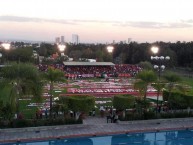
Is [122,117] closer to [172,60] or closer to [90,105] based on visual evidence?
[90,105]

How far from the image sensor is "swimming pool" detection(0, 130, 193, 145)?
925 inches

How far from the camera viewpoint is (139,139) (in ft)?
81.9

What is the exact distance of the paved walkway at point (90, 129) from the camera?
925 inches

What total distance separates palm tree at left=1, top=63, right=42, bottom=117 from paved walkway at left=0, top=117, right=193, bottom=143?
219 centimetres

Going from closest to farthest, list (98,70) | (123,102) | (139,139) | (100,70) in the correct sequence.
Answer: (139,139)
(123,102)
(98,70)
(100,70)

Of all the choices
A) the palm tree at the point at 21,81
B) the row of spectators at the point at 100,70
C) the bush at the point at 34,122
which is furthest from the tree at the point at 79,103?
the row of spectators at the point at 100,70

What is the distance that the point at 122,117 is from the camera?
1098 inches

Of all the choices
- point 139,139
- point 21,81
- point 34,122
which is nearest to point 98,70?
point 34,122

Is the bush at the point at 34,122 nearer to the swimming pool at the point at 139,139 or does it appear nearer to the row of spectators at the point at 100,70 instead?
the swimming pool at the point at 139,139

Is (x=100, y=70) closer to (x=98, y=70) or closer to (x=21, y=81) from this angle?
(x=98, y=70)

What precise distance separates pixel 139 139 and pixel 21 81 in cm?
935

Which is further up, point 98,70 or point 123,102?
point 123,102

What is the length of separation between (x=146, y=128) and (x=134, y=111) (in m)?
3.32

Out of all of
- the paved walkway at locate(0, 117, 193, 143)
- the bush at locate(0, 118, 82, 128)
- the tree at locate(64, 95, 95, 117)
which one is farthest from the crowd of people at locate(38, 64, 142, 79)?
the bush at locate(0, 118, 82, 128)
